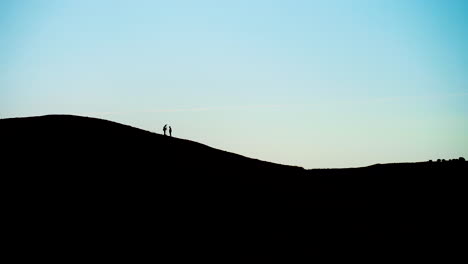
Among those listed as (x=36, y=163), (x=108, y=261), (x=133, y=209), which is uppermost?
(x=36, y=163)

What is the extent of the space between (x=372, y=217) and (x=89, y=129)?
18.1 m

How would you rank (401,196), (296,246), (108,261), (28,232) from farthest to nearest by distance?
(401,196) → (296,246) → (28,232) → (108,261)

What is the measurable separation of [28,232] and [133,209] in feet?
13.6

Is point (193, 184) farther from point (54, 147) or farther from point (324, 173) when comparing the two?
point (324, 173)

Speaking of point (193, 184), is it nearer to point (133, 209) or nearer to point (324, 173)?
point (133, 209)

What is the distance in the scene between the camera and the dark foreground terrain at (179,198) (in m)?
14.3

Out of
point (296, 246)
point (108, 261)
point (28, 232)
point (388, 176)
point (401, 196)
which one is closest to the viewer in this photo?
point (108, 261)

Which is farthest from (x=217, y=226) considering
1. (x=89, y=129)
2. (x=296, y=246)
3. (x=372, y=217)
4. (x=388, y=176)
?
(x=388, y=176)

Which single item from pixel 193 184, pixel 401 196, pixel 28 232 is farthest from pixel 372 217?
pixel 28 232

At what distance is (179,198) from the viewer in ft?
58.7

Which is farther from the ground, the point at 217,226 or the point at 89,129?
the point at 89,129

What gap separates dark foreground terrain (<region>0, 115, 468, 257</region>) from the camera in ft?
46.8

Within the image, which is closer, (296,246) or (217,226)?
(296,246)

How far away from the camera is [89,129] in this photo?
23375mm
